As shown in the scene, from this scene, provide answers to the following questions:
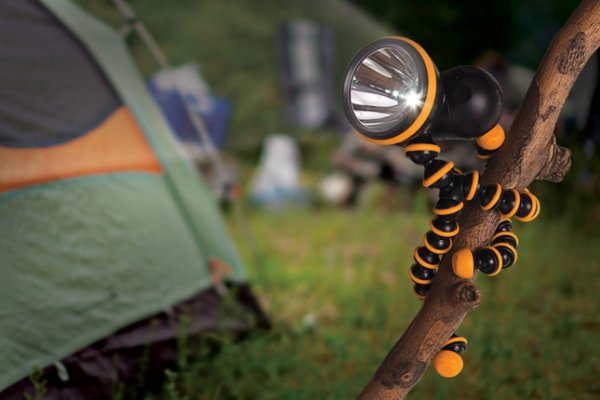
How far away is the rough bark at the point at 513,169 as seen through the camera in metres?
1.11

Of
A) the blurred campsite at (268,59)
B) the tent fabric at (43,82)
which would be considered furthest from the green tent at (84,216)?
the blurred campsite at (268,59)

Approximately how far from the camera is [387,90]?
3.76 ft

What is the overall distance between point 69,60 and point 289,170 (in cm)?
322

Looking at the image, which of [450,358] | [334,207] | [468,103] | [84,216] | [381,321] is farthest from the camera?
[334,207]

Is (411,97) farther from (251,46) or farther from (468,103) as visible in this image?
(251,46)

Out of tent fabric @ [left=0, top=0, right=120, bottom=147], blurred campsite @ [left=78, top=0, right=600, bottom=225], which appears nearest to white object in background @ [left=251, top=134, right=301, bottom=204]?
blurred campsite @ [left=78, top=0, right=600, bottom=225]

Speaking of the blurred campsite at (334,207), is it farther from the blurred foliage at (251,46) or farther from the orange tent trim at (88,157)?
the orange tent trim at (88,157)

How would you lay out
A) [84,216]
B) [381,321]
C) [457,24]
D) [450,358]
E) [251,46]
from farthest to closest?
1. [457,24]
2. [251,46]
3. [381,321]
4. [84,216]
5. [450,358]

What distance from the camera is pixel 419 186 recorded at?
191 inches

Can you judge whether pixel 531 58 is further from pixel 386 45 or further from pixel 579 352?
pixel 386 45

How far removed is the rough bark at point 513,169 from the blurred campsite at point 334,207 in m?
0.71

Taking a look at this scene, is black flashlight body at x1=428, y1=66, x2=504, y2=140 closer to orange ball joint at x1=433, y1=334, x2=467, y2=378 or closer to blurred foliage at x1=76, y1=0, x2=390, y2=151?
orange ball joint at x1=433, y1=334, x2=467, y2=378

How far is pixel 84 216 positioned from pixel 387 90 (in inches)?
50.3

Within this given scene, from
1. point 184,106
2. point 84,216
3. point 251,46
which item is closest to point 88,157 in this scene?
point 84,216
